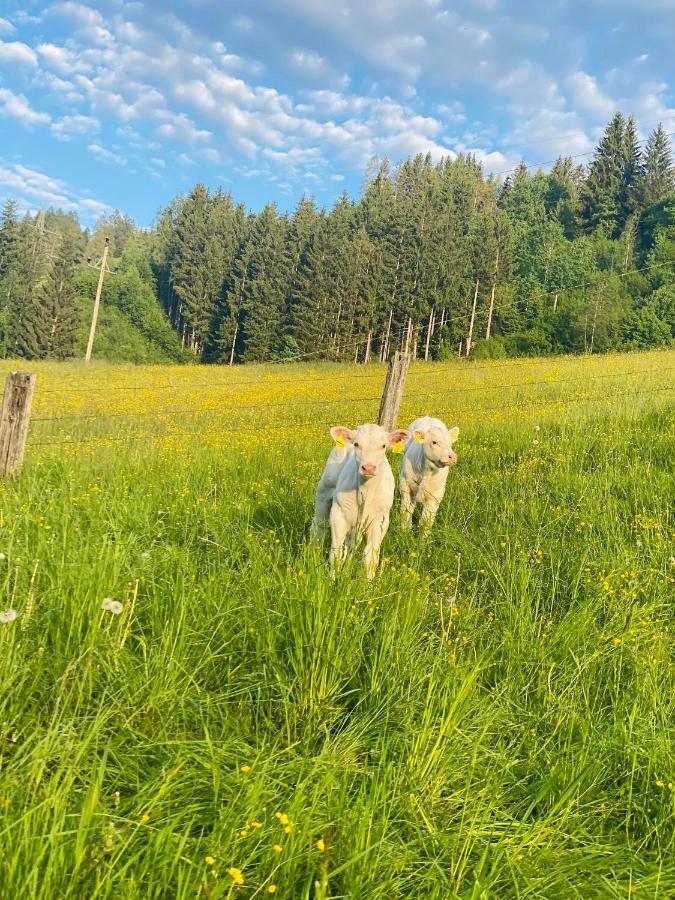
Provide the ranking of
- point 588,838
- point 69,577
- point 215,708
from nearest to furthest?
point 588,838
point 215,708
point 69,577

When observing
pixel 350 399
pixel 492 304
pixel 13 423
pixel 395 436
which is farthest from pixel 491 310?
pixel 13 423

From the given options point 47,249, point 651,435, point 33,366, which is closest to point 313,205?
point 47,249

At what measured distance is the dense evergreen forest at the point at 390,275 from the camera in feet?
195

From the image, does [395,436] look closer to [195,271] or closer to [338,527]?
[338,527]

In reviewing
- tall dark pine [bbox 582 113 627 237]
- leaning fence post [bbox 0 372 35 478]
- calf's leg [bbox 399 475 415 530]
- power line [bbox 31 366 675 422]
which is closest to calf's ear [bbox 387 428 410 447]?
calf's leg [bbox 399 475 415 530]

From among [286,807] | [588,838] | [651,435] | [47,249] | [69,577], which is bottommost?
[588,838]

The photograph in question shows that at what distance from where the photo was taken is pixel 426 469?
260 inches

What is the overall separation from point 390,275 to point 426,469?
61.2 metres

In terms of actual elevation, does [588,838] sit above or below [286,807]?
below

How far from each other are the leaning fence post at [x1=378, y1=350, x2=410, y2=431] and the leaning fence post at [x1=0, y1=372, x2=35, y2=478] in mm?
5208

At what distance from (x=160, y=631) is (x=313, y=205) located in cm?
8521

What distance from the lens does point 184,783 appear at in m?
1.88

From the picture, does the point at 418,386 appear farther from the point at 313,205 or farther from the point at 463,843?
the point at 313,205

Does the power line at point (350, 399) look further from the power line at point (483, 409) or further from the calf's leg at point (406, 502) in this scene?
the calf's leg at point (406, 502)
